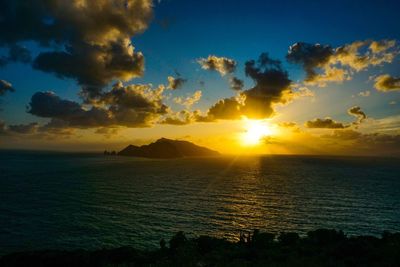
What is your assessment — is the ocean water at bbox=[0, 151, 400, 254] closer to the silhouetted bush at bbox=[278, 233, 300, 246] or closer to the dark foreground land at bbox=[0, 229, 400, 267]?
the dark foreground land at bbox=[0, 229, 400, 267]

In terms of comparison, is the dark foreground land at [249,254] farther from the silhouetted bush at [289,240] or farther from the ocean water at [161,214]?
the ocean water at [161,214]

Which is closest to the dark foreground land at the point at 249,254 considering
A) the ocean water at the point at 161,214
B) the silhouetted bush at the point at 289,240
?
the silhouetted bush at the point at 289,240

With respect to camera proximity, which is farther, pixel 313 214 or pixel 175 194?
pixel 175 194

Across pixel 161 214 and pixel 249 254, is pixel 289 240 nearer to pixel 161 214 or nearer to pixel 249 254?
pixel 249 254

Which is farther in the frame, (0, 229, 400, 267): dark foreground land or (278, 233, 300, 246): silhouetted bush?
(278, 233, 300, 246): silhouetted bush

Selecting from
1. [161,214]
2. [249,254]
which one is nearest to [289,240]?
[249,254]

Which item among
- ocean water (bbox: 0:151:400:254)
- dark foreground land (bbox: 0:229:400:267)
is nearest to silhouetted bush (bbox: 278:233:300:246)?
dark foreground land (bbox: 0:229:400:267)

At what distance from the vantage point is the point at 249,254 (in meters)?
36.5

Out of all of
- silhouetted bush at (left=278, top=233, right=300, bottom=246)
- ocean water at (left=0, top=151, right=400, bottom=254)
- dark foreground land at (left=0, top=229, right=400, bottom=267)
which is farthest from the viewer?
ocean water at (left=0, top=151, right=400, bottom=254)

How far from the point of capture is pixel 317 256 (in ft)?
111

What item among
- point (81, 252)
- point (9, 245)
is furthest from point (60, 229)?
point (81, 252)

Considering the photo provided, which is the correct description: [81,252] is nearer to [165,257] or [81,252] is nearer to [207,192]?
[165,257]

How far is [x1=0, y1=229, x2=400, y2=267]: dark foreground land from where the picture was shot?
31469 millimetres

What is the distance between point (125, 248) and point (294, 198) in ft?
205
